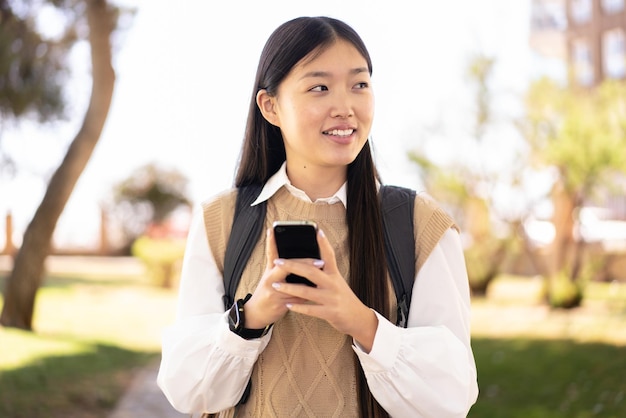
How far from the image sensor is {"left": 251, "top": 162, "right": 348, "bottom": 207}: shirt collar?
2.02 meters

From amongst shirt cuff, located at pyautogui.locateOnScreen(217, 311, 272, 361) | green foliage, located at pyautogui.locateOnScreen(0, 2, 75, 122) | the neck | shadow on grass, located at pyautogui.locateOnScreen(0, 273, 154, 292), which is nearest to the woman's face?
the neck

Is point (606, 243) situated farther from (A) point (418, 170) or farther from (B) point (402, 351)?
(B) point (402, 351)

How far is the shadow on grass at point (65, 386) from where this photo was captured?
6518mm

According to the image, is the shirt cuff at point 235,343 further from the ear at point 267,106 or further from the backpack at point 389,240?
the ear at point 267,106

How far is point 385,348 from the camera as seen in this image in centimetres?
176

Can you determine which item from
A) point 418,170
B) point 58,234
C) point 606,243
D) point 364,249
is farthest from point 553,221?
point 58,234

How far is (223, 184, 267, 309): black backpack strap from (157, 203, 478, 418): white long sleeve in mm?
36

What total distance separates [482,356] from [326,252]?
7585mm

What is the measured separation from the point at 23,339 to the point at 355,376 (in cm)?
732

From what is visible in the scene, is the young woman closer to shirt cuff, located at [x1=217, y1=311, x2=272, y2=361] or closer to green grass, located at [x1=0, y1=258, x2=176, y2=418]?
shirt cuff, located at [x1=217, y1=311, x2=272, y2=361]

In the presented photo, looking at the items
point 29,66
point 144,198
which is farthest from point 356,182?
point 144,198

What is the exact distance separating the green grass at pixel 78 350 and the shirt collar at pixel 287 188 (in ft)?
16.2

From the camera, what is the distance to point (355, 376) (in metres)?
1.90

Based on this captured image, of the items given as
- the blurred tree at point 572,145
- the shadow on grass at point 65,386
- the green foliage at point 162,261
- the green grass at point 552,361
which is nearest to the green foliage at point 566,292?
the blurred tree at point 572,145
